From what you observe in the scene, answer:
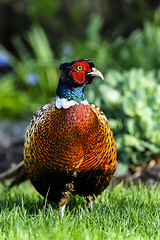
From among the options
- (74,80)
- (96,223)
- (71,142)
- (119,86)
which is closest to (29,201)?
(96,223)

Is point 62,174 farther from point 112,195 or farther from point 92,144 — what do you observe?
point 112,195

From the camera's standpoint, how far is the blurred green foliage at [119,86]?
3.61m

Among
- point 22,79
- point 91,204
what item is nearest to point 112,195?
point 91,204

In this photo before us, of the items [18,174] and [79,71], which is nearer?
[79,71]

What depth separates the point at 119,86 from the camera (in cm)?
402

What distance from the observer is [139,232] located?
213 cm

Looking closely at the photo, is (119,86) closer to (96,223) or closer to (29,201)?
(29,201)

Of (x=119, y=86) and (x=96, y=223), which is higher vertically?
(x=119, y=86)

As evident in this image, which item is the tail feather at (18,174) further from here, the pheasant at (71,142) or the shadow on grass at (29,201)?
the pheasant at (71,142)

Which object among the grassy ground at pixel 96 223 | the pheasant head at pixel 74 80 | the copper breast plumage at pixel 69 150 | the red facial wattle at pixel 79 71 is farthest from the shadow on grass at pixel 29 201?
the red facial wattle at pixel 79 71

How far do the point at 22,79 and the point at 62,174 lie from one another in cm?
421

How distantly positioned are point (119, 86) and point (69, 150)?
1963 mm

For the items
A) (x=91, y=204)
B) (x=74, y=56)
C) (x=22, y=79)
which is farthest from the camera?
(x=22, y=79)

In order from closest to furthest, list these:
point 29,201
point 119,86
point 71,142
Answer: point 71,142 < point 29,201 < point 119,86
